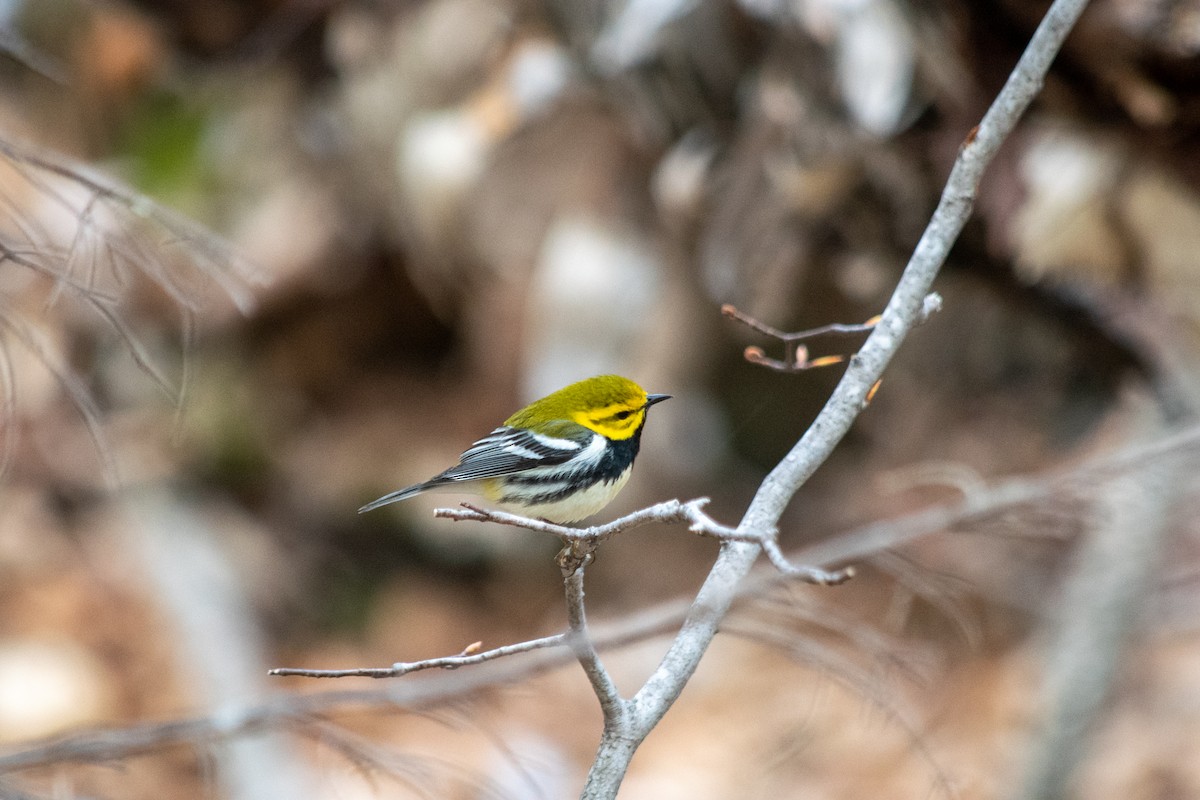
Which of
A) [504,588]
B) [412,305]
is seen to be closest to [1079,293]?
[504,588]

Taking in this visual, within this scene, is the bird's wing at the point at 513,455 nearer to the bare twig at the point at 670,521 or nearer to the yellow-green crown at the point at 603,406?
the yellow-green crown at the point at 603,406

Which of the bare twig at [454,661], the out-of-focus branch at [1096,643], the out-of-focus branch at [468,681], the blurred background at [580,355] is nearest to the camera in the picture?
the bare twig at [454,661]

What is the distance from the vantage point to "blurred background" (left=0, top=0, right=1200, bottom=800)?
3.87 metres

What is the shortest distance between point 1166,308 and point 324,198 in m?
4.15

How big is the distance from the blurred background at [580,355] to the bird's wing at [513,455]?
22.0 inches

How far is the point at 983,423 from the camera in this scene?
17.5 feet

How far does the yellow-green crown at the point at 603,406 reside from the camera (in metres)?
2.58

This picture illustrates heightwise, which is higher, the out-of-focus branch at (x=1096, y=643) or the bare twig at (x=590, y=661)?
the bare twig at (x=590, y=661)

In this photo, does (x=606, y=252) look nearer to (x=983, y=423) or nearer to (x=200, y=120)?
(x=983, y=423)

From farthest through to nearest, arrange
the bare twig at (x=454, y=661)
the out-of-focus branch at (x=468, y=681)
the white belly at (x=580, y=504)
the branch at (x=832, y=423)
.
→ the white belly at (x=580, y=504) → the out-of-focus branch at (x=468, y=681) → the branch at (x=832, y=423) → the bare twig at (x=454, y=661)

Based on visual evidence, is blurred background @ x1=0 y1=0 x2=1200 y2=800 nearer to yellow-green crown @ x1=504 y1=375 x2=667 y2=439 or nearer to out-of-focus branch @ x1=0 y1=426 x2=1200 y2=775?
out-of-focus branch @ x1=0 y1=426 x2=1200 y2=775

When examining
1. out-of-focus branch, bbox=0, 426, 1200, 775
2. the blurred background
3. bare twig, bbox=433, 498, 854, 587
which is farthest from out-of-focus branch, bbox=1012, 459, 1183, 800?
bare twig, bbox=433, 498, 854, 587

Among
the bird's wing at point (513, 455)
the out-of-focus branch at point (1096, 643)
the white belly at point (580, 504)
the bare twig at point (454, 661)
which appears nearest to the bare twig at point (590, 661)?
the bare twig at point (454, 661)

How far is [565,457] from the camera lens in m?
2.61
